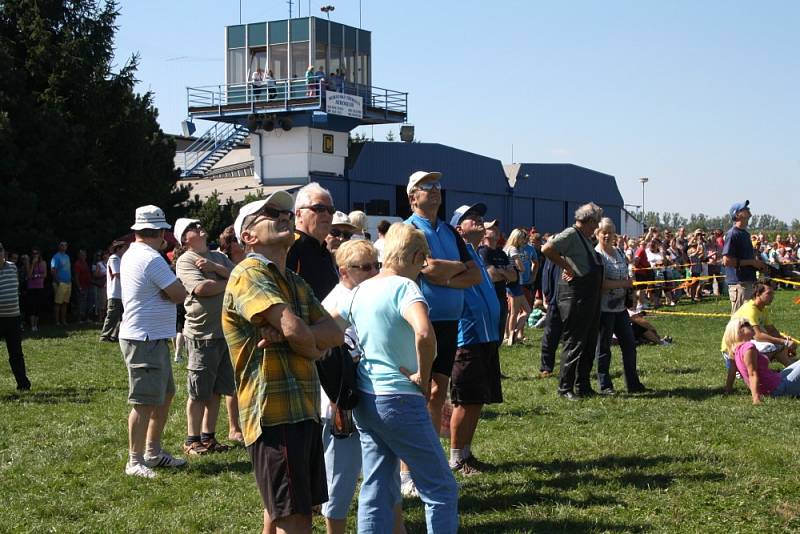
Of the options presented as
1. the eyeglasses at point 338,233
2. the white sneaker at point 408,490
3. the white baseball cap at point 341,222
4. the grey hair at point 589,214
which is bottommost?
the white sneaker at point 408,490

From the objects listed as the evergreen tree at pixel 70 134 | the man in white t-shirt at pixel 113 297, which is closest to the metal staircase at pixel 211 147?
the evergreen tree at pixel 70 134

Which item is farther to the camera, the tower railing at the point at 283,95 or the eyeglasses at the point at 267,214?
the tower railing at the point at 283,95

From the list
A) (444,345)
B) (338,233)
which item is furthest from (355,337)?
(338,233)

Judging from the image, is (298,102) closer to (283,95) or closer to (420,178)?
(283,95)

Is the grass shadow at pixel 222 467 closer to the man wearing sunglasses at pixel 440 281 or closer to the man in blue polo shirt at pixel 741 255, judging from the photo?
the man wearing sunglasses at pixel 440 281

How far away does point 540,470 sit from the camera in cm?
702

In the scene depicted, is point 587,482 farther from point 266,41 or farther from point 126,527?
point 266,41

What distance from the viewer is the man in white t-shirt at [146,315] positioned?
22.7ft

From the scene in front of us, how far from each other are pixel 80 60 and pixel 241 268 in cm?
2512

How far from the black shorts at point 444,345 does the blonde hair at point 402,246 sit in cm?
144

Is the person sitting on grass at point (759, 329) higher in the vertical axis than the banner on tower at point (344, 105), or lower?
lower

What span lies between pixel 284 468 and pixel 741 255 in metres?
9.57

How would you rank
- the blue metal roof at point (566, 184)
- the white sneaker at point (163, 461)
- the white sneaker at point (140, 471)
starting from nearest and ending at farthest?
the white sneaker at point (140, 471), the white sneaker at point (163, 461), the blue metal roof at point (566, 184)

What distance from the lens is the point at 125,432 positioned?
29.3ft
